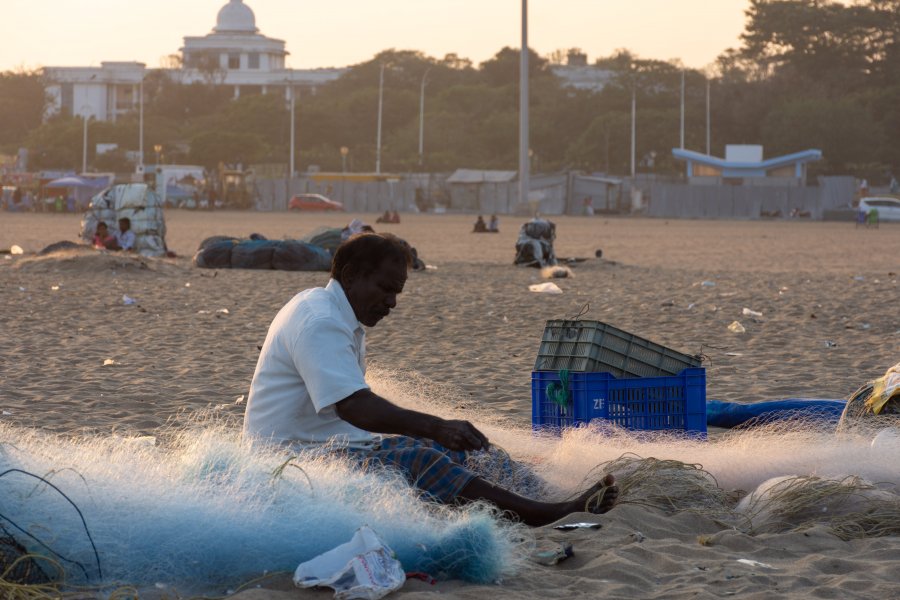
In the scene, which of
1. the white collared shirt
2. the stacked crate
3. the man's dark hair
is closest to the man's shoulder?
the white collared shirt

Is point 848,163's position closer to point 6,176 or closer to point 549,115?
point 549,115

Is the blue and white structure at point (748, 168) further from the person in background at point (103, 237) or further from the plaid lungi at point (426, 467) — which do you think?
the plaid lungi at point (426, 467)

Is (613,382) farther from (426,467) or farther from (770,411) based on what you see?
(426,467)

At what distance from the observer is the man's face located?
4074 mm

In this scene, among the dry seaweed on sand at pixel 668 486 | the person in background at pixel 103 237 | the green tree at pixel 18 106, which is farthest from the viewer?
the green tree at pixel 18 106

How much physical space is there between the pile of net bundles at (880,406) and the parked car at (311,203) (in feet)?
168

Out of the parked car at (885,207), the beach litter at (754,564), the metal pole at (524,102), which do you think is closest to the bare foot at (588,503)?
the beach litter at (754,564)

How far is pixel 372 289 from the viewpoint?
4074 mm

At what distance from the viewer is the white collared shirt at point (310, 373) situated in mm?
3924

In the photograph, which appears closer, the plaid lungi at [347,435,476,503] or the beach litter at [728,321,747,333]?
the plaid lungi at [347,435,476,503]

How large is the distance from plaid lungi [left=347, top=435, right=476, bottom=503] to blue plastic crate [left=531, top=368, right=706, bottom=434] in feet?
3.39

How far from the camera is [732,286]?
13.9m

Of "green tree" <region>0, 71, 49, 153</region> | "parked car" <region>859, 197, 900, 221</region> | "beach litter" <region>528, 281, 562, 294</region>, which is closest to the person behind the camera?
"beach litter" <region>528, 281, 562, 294</region>

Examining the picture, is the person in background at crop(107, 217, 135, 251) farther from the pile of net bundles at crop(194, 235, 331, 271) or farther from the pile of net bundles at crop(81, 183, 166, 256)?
the pile of net bundles at crop(194, 235, 331, 271)
